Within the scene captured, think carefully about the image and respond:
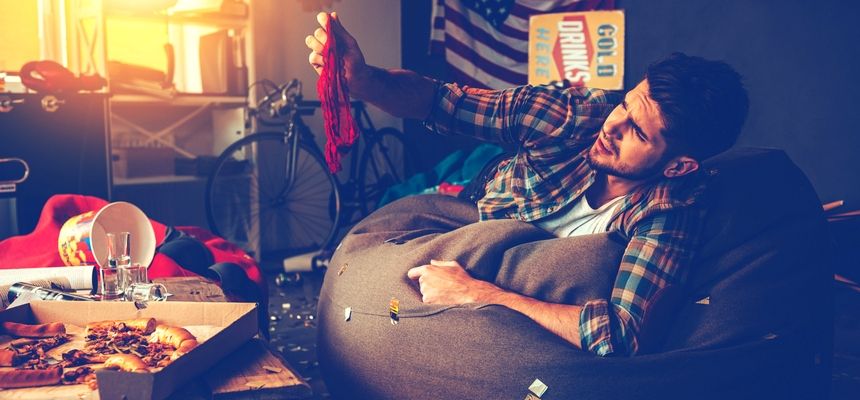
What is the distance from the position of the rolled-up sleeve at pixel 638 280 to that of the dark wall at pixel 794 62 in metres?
3.21

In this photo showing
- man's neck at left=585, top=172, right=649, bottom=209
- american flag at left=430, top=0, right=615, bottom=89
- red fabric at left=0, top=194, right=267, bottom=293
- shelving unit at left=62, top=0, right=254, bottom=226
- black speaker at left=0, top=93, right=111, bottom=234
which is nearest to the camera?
man's neck at left=585, top=172, right=649, bottom=209

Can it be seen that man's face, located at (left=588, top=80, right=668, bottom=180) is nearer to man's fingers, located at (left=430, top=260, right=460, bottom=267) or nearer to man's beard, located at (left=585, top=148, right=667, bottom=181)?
man's beard, located at (left=585, top=148, right=667, bottom=181)

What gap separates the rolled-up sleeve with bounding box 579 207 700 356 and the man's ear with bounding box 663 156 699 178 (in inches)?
3.8

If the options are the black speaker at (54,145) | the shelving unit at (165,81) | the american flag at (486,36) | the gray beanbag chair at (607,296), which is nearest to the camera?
the gray beanbag chair at (607,296)

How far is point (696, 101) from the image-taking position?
1.75 m

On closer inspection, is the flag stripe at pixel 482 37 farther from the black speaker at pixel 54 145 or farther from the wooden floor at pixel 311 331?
the black speaker at pixel 54 145

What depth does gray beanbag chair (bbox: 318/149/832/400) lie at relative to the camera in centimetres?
163

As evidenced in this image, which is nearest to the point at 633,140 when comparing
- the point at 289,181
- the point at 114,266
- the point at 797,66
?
the point at 114,266

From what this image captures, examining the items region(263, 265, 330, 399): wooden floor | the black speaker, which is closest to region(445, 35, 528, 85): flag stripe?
region(263, 265, 330, 399): wooden floor

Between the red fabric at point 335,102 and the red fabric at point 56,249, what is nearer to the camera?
the red fabric at point 335,102

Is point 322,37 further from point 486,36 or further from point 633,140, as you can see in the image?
point 486,36

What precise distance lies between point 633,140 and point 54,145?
2692 millimetres

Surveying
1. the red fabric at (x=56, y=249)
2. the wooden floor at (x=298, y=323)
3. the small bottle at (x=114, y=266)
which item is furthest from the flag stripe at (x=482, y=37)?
the small bottle at (x=114, y=266)

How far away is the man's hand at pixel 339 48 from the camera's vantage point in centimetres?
181
